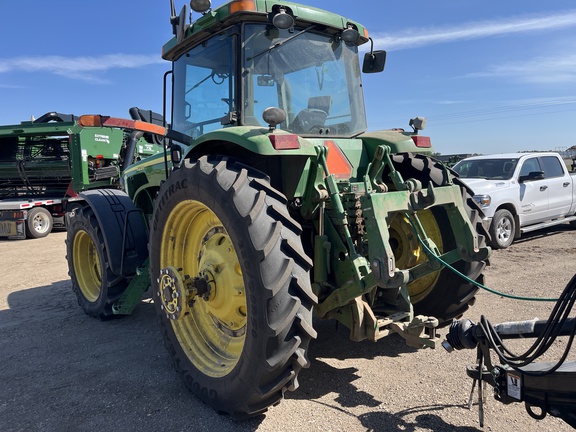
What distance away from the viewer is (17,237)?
→ 36.6 feet

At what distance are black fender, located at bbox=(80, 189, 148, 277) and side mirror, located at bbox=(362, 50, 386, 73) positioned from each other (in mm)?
2647

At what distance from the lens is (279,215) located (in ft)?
8.06

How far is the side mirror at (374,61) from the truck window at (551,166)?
6437 millimetres

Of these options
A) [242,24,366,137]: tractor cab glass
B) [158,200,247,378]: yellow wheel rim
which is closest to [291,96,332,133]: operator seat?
[242,24,366,137]: tractor cab glass

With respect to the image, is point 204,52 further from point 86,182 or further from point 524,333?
point 86,182

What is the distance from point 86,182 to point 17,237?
2.15m

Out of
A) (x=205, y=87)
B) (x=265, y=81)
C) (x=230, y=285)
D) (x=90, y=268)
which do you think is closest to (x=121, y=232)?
(x=90, y=268)

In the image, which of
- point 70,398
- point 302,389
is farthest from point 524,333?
point 70,398

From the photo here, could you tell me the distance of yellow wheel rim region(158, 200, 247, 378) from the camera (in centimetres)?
292

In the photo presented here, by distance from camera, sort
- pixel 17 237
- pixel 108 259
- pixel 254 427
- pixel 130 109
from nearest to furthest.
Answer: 1. pixel 254 427
2. pixel 108 259
3. pixel 130 109
4. pixel 17 237

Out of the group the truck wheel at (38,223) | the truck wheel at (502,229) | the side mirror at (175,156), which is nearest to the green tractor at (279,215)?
the side mirror at (175,156)

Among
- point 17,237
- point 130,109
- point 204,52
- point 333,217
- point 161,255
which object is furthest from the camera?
point 17,237

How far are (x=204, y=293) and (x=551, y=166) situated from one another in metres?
8.68

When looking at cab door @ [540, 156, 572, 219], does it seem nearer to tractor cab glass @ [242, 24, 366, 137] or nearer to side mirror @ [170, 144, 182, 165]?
tractor cab glass @ [242, 24, 366, 137]
